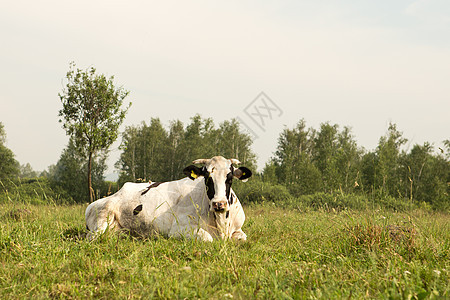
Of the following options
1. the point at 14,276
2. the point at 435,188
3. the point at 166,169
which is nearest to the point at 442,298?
the point at 14,276

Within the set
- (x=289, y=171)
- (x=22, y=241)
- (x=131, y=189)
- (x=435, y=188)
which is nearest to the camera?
(x=22, y=241)

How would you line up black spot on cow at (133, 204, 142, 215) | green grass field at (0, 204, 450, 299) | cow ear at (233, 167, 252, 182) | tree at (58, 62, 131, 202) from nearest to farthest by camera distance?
green grass field at (0, 204, 450, 299), cow ear at (233, 167, 252, 182), black spot on cow at (133, 204, 142, 215), tree at (58, 62, 131, 202)

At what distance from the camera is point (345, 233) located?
537 centimetres

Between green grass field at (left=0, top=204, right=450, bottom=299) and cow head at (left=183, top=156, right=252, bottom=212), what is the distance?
85 cm

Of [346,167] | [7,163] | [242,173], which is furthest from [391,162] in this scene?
[7,163]

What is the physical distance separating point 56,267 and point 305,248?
342 centimetres

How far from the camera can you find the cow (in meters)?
6.59

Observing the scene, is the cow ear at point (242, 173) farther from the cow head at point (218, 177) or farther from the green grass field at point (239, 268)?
the green grass field at point (239, 268)

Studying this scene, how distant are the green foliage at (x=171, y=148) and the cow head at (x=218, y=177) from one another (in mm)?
42057

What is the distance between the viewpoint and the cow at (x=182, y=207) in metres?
6.59

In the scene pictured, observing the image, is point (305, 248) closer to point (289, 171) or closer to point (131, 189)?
point (131, 189)

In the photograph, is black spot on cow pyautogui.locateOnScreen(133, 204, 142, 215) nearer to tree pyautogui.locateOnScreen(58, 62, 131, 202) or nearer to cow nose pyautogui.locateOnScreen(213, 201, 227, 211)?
cow nose pyautogui.locateOnScreen(213, 201, 227, 211)

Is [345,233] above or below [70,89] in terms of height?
below

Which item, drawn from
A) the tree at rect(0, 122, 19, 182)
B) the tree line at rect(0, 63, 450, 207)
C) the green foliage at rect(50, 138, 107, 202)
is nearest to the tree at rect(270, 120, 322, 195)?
the tree line at rect(0, 63, 450, 207)
